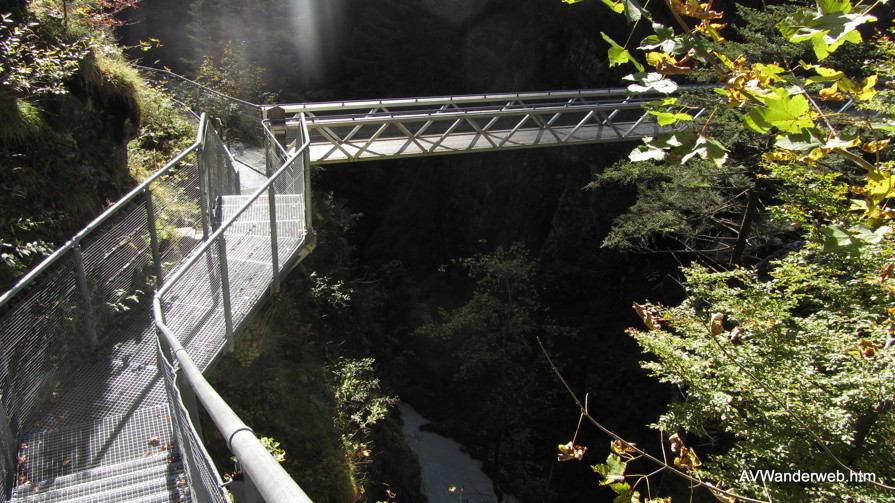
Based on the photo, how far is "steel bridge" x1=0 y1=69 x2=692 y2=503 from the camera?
3195mm

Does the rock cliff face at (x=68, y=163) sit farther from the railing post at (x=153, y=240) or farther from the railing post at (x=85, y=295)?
the railing post at (x=85, y=295)

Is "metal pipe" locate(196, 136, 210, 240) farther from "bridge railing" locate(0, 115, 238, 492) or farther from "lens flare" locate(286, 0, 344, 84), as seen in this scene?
"lens flare" locate(286, 0, 344, 84)

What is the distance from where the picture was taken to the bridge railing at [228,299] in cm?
143

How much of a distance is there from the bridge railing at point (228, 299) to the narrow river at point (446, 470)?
10.7m

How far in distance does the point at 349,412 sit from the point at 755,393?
25.7ft

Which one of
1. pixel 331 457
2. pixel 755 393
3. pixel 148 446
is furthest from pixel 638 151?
pixel 331 457

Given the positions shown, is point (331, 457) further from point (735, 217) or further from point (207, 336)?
point (735, 217)

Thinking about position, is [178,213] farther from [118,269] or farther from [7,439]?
[7,439]

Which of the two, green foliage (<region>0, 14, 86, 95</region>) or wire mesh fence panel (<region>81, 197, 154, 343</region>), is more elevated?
green foliage (<region>0, 14, 86, 95</region>)

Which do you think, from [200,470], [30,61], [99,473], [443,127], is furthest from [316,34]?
[200,470]

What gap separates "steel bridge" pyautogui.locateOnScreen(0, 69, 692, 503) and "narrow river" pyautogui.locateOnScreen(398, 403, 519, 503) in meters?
11.0

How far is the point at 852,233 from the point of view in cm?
166

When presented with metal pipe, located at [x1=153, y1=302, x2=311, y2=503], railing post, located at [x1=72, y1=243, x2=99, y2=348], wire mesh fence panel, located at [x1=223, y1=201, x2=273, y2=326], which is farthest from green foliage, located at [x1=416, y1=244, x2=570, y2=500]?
metal pipe, located at [x1=153, y1=302, x2=311, y2=503]

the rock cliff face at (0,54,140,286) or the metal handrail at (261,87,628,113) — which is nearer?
the rock cliff face at (0,54,140,286)
